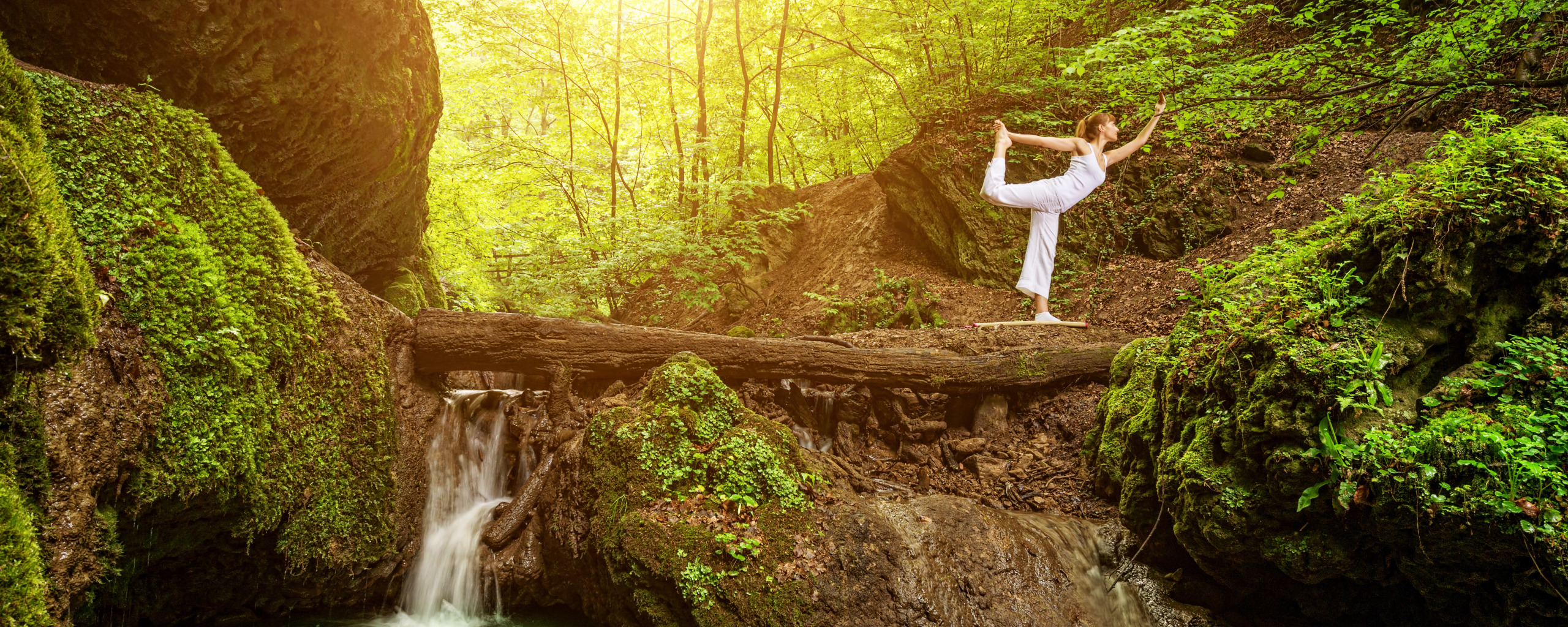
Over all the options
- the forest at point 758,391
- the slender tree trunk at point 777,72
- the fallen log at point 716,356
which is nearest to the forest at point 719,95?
the slender tree trunk at point 777,72

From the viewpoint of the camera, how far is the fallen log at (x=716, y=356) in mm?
5973

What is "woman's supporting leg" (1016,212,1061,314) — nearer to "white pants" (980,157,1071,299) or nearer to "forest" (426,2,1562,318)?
"white pants" (980,157,1071,299)

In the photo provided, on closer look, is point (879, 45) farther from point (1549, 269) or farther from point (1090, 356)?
point (1549, 269)

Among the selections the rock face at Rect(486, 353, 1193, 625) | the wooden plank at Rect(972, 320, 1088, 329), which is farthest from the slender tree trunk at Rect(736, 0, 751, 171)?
the rock face at Rect(486, 353, 1193, 625)

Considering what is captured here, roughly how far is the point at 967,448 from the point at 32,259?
651 cm

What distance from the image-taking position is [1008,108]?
11.1 meters

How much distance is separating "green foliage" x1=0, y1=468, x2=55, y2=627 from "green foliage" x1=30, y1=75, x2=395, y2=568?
2.81ft

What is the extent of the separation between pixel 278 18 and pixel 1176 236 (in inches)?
440

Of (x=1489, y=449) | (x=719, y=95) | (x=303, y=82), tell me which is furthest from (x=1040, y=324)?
(x=719, y=95)

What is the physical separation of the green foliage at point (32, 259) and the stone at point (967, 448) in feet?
20.7

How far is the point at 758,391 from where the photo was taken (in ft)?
22.3

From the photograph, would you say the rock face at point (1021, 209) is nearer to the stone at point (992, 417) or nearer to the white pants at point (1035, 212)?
the white pants at point (1035, 212)

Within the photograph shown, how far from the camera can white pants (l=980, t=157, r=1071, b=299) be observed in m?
7.12

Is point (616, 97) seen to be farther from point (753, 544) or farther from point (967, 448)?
point (753, 544)
